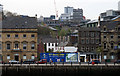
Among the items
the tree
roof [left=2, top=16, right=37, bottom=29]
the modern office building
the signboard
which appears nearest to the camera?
the signboard

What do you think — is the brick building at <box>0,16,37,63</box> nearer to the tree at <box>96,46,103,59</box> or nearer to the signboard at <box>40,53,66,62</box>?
the signboard at <box>40,53,66,62</box>

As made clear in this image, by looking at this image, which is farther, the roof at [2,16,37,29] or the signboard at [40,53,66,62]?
the roof at [2,16,37,29]

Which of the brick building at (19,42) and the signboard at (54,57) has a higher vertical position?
the brick building at (19,42)

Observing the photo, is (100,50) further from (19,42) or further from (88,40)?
(19,42)

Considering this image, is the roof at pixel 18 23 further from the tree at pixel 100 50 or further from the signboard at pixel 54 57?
the tree at pixel 100 50

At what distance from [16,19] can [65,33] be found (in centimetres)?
6132

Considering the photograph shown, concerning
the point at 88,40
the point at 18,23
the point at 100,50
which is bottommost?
the point at 100,50

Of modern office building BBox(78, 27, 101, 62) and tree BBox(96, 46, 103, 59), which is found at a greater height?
modern office building BBox(78, 27, 101, 62)

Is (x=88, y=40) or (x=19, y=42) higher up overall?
(x=88, y=40)

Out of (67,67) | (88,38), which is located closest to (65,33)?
(88,38)

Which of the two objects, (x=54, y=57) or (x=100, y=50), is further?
(x=100, y=50)
